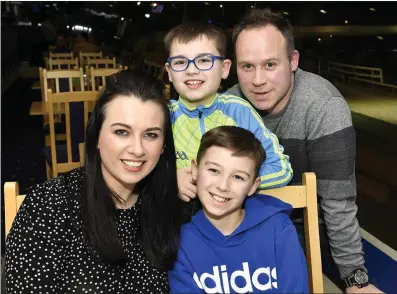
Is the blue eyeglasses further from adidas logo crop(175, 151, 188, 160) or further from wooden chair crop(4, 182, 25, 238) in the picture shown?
wooden chair crop(4, 182, 25, 238)

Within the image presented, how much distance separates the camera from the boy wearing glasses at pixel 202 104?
1282 millimetres

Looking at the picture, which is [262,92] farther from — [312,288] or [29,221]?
[29,221]

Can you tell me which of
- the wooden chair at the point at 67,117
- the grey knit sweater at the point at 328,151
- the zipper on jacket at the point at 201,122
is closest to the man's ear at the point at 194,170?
the zipper on jacket at the point at 201,122

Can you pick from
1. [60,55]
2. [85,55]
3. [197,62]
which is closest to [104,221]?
[197,62]

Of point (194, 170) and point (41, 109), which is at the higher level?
point (194, 170)

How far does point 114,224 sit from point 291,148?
554mm

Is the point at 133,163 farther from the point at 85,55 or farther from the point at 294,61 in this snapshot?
the point at 85,55

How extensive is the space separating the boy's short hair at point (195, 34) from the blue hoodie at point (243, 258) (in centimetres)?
43

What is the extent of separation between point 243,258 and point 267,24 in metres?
0.60

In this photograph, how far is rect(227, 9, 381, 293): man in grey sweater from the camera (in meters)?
1.32

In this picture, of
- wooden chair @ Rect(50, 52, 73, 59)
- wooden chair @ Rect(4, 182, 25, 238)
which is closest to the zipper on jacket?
wooden chair @ Rect(4, 182, 25, 238)

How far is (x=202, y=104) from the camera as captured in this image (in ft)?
4.38

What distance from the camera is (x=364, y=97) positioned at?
11.3ft

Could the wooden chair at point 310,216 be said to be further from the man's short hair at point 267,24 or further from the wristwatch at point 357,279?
the man's short hair at point 267,24
